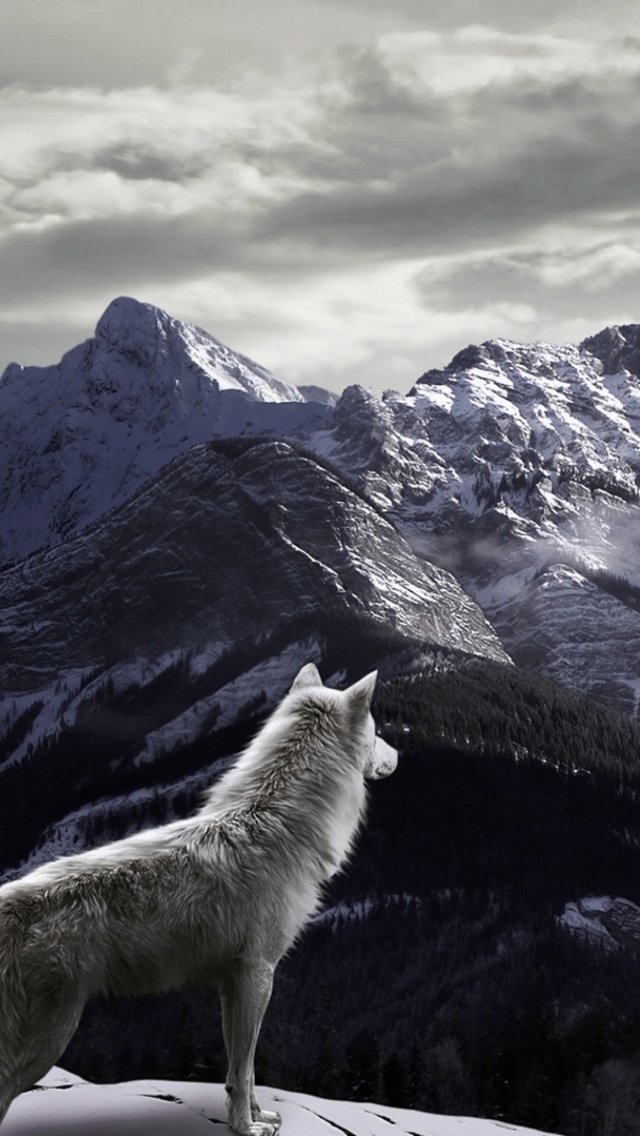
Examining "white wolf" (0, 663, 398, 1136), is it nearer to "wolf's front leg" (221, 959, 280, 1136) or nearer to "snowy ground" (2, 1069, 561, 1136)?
"wolf's front leg" (221, 959, 280, 1136)

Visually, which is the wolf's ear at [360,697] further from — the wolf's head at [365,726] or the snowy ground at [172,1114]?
the snowy ground at [172,1114]

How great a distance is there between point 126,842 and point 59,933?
1.19 m

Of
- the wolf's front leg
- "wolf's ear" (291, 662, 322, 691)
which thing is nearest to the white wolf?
the wolf's front leg

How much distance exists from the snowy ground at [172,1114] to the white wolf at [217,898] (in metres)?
0.70

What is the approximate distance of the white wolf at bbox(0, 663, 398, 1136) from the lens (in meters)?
10.7

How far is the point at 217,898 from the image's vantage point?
1144cm

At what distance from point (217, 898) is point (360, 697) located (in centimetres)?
245

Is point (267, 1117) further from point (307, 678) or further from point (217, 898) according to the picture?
point (307, 678)

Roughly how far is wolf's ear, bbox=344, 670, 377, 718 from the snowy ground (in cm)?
414

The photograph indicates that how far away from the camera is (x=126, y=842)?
1171cm

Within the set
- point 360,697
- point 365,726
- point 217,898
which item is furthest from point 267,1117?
point 360,697

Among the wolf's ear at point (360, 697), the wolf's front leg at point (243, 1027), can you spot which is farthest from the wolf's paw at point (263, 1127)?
the wolf's ear at point (360, 697)

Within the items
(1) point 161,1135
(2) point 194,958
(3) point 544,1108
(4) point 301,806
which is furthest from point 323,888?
(3) point 544,1108

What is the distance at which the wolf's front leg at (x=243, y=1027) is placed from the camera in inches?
445
